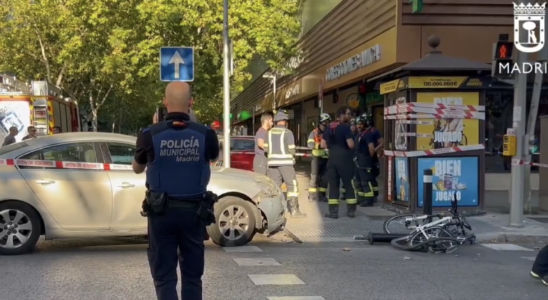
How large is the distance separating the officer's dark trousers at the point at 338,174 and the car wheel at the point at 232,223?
273 cm

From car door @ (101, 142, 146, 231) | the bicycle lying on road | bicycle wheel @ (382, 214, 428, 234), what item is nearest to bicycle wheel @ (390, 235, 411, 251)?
the bicycle lying on road

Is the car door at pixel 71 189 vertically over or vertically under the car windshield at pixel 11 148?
under

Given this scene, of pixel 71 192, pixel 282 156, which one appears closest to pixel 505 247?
pixel 282 156

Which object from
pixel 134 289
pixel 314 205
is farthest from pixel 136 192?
pixel 314 205

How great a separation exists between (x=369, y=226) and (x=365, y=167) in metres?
2.37

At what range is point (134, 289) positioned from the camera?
21.0 feet

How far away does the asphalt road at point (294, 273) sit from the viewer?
6.38 m

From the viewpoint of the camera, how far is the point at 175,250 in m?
4.39

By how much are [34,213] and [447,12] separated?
10.00 metres

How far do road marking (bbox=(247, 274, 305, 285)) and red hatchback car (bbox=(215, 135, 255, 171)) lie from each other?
33.2 ft

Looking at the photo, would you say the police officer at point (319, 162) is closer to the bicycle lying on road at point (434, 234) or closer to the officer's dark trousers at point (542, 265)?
the bicycle lying on road at point (434, 234)

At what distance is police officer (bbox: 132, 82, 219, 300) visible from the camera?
14.1 feet

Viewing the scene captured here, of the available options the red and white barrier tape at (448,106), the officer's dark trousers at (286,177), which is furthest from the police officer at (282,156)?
the red and white barrier tape at (448,106)

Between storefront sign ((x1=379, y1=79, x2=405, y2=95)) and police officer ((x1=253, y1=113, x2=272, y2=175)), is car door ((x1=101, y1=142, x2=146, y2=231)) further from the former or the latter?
storefront sign ((x1=379, y1=79, x2=405, y2=95))
